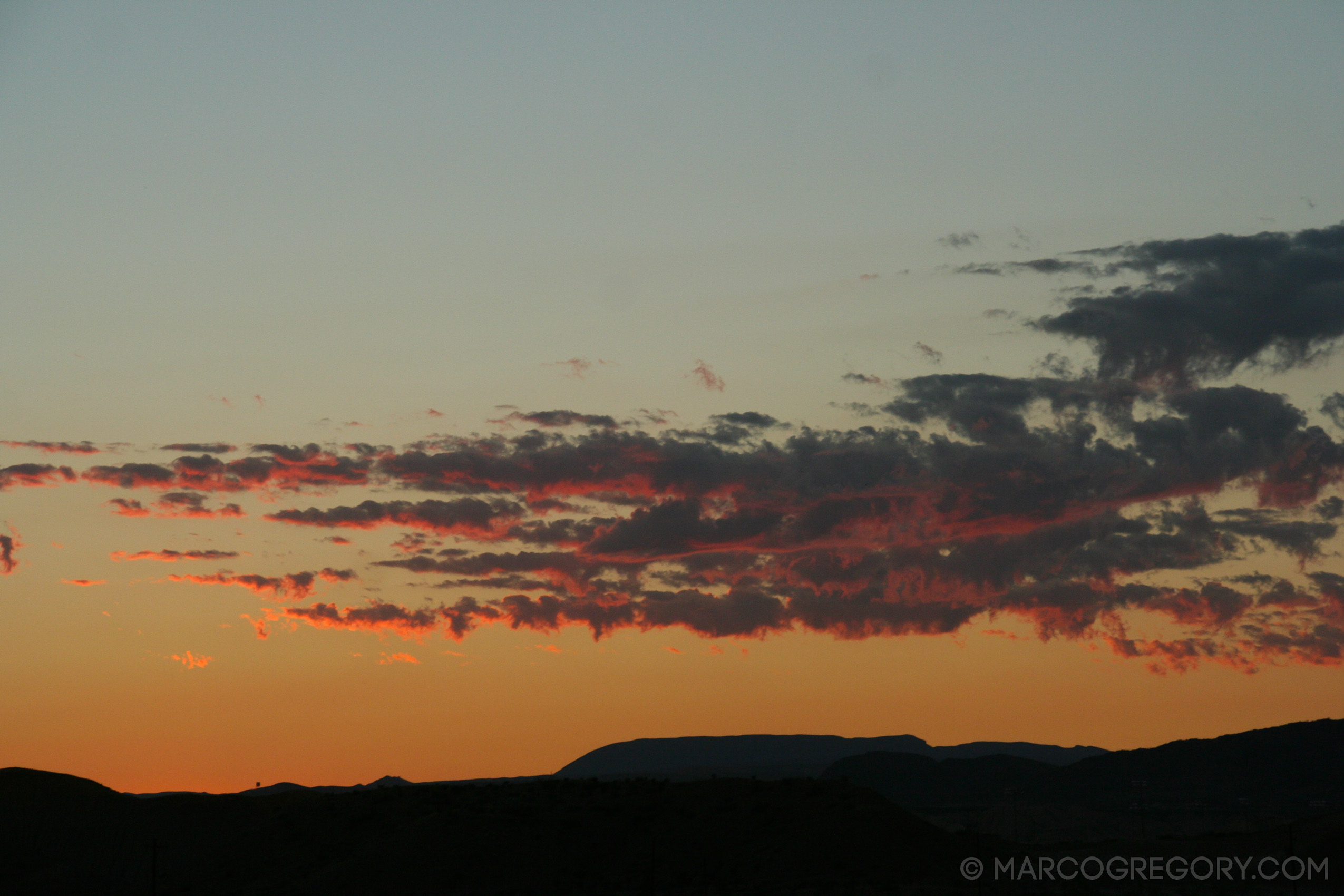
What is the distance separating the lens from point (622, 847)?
315 ft

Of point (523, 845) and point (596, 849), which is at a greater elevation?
point (523, 845)

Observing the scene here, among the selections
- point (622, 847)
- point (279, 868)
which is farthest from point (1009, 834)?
point (279, 868)

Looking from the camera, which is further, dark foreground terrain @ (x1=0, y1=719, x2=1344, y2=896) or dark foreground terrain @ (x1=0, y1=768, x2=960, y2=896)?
dark foreground terrain @ (x1=0, y1=768, x2=960, y2=896)

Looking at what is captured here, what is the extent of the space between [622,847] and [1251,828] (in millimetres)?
100617

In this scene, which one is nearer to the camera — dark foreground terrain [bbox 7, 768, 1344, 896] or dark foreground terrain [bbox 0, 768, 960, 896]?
dark foreground terrain [bbox 7, 768, 1344, 896]

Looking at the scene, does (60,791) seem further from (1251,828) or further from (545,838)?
(1251,828)

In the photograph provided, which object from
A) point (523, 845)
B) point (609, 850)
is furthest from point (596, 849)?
point (523, 845)

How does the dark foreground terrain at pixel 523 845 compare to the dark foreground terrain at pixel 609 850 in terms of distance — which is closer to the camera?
the dark foreground terrain at pixel 609 850

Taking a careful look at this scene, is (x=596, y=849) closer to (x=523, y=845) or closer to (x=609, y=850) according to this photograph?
(x=609, y=850)

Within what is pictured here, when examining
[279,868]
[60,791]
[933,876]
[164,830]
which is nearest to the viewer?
[933,876]

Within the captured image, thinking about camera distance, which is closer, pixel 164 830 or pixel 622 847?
pixel 622 847

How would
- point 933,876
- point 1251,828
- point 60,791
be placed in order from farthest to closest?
1. point 1251,828
2. point 60,791
3. point 933,876

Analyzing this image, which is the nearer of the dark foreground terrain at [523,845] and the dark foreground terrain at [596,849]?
the dark foreground terrain at [596,849]

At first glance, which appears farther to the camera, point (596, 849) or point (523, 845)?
point (523, 845)
